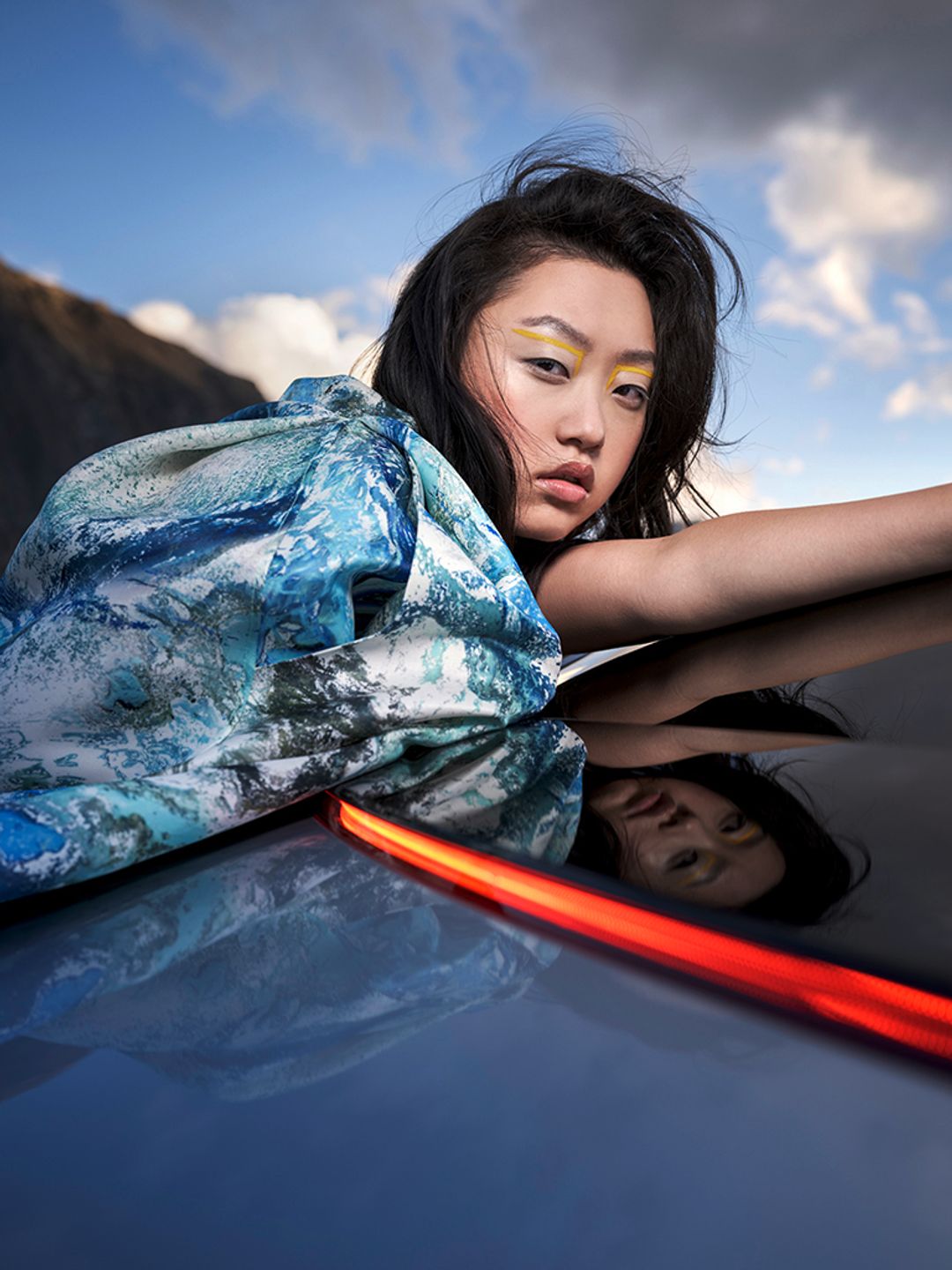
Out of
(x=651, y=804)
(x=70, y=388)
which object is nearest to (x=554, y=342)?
(x=651, y=804)

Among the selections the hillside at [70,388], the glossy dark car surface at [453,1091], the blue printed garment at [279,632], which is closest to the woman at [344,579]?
the blue printed garment at [279,632]

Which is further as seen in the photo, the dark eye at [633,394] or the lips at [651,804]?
the dark eye at [633,394]

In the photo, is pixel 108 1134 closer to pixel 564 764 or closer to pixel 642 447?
pixel 564 764

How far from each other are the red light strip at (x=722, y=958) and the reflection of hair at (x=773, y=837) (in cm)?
2

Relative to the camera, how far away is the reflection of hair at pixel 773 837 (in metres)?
0.21

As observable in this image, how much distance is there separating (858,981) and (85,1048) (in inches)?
6.5

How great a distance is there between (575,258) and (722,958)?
85 cm

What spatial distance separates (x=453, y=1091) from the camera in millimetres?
162

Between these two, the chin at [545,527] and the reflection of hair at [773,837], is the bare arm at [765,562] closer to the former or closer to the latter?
the chin at [545,527]

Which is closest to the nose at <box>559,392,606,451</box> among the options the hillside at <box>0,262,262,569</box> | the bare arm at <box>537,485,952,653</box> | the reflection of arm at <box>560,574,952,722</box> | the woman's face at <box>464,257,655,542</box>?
the woman's face at <box>464,257,655,542</box>

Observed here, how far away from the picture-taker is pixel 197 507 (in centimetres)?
54

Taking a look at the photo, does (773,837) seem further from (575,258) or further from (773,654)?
(575,258)

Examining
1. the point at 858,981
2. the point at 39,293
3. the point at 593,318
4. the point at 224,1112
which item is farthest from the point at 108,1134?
the point at 39,293

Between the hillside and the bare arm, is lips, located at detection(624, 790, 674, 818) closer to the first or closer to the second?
the bare arm
